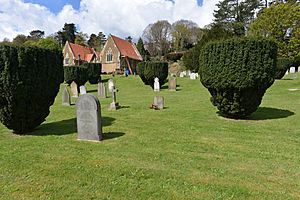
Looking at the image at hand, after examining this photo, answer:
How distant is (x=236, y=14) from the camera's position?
64.2 m

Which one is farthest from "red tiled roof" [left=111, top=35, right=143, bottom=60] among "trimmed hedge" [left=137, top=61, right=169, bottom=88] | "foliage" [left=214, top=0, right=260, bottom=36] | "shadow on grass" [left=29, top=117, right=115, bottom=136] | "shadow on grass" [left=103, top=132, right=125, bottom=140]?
"shadow on grass" [left=103, top=132, right=125, bottom=140]

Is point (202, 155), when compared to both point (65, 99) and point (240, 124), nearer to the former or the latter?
point (240, 124)

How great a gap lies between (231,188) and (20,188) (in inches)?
150

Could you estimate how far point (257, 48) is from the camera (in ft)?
31.0

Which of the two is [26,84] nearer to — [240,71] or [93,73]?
[240,71]

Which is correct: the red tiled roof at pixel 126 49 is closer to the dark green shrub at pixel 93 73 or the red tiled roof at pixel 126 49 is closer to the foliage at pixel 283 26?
the dark green shrub at pixel 93 73

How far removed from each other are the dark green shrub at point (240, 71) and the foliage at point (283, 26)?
3098 centimetres

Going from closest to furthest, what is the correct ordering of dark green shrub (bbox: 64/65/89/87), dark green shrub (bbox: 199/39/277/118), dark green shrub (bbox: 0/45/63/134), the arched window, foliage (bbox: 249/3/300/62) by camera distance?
Result: dark green shrub (bbox: 0/45/63/134) < dark green shrub (bbox: 199/39/277/118) < dark green shrub (bbox: 64/65/89/87) < foliage (bbox: 249/3/300/62) < the arched window

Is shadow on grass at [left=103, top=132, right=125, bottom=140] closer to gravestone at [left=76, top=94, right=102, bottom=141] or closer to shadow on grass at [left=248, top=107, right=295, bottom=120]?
gravestone at [left=76, top=94, right=102, bottom=141]

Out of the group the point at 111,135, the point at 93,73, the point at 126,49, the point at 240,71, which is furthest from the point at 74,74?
the point at 126,49

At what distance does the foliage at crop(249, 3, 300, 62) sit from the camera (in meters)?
38.2

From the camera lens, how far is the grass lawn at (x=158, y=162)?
4.75 meters

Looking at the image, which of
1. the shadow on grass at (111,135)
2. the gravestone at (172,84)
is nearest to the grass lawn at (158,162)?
the shadow on grass at (111,135)

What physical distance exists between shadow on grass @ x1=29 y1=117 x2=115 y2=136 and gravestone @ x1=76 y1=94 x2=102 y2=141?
128cm
